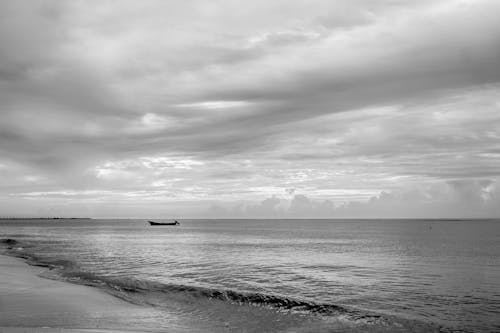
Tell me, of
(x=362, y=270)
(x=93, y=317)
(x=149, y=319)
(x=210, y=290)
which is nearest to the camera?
(x=93, y=317)

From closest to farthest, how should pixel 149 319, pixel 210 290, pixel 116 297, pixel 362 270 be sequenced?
pixel 149 319
pixel 116 297
pixel 210 290
pixel 362 270

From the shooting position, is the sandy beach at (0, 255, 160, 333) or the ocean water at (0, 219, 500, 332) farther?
the ocean water at (0, 219, 500, 332)

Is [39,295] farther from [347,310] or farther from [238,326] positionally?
[347,310]

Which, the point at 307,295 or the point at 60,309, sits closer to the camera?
the point at 60,309

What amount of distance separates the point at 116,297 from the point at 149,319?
6471 mm

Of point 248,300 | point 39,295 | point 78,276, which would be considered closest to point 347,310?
point 248,300

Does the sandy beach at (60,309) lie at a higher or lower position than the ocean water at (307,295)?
higher

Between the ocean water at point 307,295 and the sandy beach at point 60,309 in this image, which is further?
the ocean water at point 307,295

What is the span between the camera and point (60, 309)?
1912 cm

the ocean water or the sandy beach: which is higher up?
the sandy beach

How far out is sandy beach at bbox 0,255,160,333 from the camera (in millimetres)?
15857

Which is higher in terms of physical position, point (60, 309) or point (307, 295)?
point (60, 309)

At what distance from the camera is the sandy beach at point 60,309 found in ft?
52.0

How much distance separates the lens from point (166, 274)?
1526 inches
